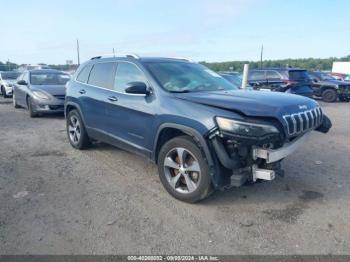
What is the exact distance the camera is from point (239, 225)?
3736mm

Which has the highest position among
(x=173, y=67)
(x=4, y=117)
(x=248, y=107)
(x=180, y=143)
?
(x=173, y=67)

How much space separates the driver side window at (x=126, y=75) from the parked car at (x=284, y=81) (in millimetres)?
10295

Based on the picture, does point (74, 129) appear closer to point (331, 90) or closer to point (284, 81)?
point (284, 81)

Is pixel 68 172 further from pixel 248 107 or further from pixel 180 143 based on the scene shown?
pixel 248 107

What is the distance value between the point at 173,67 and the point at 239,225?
8.53 feet

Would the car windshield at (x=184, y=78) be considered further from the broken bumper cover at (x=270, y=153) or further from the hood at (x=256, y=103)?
the broken bumper cover at (x=270, y=153)

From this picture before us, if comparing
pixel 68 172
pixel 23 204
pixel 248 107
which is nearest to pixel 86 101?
pixel 68 172

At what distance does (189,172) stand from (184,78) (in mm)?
1518

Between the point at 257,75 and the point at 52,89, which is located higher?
the point at 257,75

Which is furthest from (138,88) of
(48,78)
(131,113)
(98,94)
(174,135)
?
(48,78)

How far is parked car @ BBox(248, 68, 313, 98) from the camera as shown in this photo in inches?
576

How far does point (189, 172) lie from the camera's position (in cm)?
422

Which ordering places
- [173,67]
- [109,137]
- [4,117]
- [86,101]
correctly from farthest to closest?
[4,117], [86,101], [109,137], [173,67]

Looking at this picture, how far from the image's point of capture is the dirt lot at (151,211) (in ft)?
11.0
